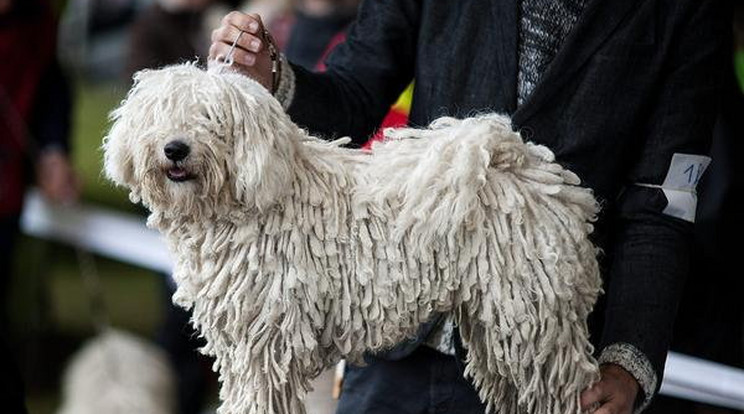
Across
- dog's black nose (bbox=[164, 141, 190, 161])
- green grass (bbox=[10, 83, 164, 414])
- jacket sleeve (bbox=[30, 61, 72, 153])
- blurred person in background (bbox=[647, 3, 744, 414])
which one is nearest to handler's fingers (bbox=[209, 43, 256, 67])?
dog's black nose (bbox=[164, 141, 190, 161])

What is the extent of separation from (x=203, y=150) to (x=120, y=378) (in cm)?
267

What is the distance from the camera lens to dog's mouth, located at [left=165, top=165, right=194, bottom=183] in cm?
143

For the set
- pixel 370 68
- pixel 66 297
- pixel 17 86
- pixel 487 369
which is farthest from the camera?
pixel 66 297

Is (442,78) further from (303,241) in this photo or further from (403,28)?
(303,241)

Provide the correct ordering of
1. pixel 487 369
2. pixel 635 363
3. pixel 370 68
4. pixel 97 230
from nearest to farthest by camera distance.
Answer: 1. pixel 487 369
2. pixel 635 363
3. pixel 370 68
4. pixel 97 230

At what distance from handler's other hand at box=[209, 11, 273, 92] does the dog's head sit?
18cm

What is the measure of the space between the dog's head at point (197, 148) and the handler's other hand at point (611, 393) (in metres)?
0.45

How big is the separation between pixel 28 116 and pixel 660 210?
3008mm

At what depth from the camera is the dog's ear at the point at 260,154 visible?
4.73 ft

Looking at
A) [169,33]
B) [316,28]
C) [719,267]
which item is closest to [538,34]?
[719,267]

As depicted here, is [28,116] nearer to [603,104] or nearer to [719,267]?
[719,267]

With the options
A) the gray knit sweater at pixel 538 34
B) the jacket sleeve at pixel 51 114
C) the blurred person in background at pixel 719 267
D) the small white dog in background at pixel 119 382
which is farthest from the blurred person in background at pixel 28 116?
the gray knit sweater at pixel 538 34

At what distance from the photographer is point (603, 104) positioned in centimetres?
175

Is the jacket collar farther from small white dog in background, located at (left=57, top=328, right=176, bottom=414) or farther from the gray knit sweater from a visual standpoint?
small white dog in background, located at (left=57, top=328, right=176, bottom=414)
